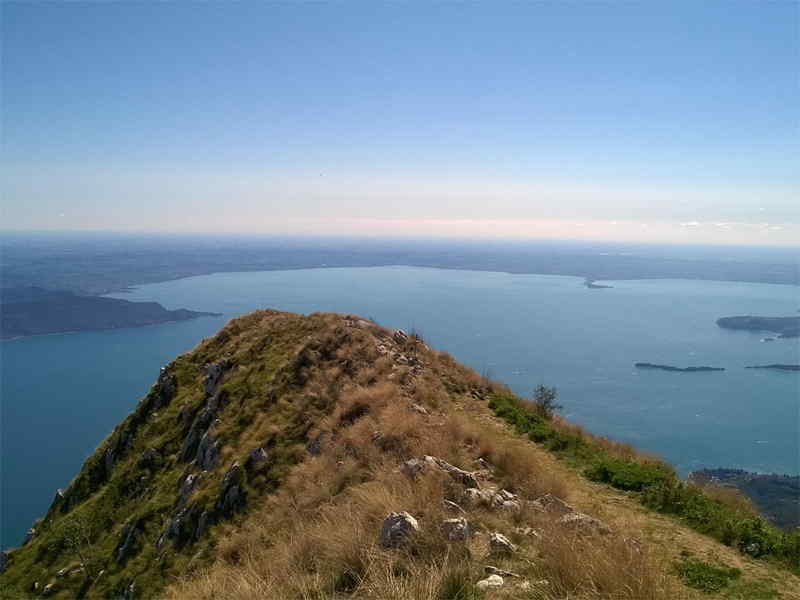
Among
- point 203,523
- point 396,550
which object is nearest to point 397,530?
point 396,550

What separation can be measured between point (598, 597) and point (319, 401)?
973 centimetres

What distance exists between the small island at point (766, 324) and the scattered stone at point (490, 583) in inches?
5335

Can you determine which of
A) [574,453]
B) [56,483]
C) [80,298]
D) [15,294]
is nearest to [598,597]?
[574,453]

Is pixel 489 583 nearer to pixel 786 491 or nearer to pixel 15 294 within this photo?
pixel 786 491

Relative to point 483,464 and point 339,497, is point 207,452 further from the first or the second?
point 483,464

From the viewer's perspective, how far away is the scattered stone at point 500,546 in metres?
4.84

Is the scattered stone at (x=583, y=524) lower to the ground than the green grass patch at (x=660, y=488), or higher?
higher

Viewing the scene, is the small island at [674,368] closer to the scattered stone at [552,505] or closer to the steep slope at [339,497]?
the steep slope at [339,497]

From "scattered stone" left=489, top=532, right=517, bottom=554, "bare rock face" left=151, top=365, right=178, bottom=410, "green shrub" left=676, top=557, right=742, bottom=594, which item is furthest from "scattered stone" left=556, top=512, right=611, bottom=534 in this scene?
"bare rock face" left=151, top=365, right=178, bottom=410

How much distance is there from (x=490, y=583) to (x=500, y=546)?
76 cm

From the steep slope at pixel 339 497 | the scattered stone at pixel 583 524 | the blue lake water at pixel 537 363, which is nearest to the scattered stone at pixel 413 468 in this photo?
the steep slope at pixel 339 497

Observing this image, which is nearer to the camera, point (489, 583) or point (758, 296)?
point (489, 583)

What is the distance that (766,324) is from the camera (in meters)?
110

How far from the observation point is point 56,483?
4938cm
